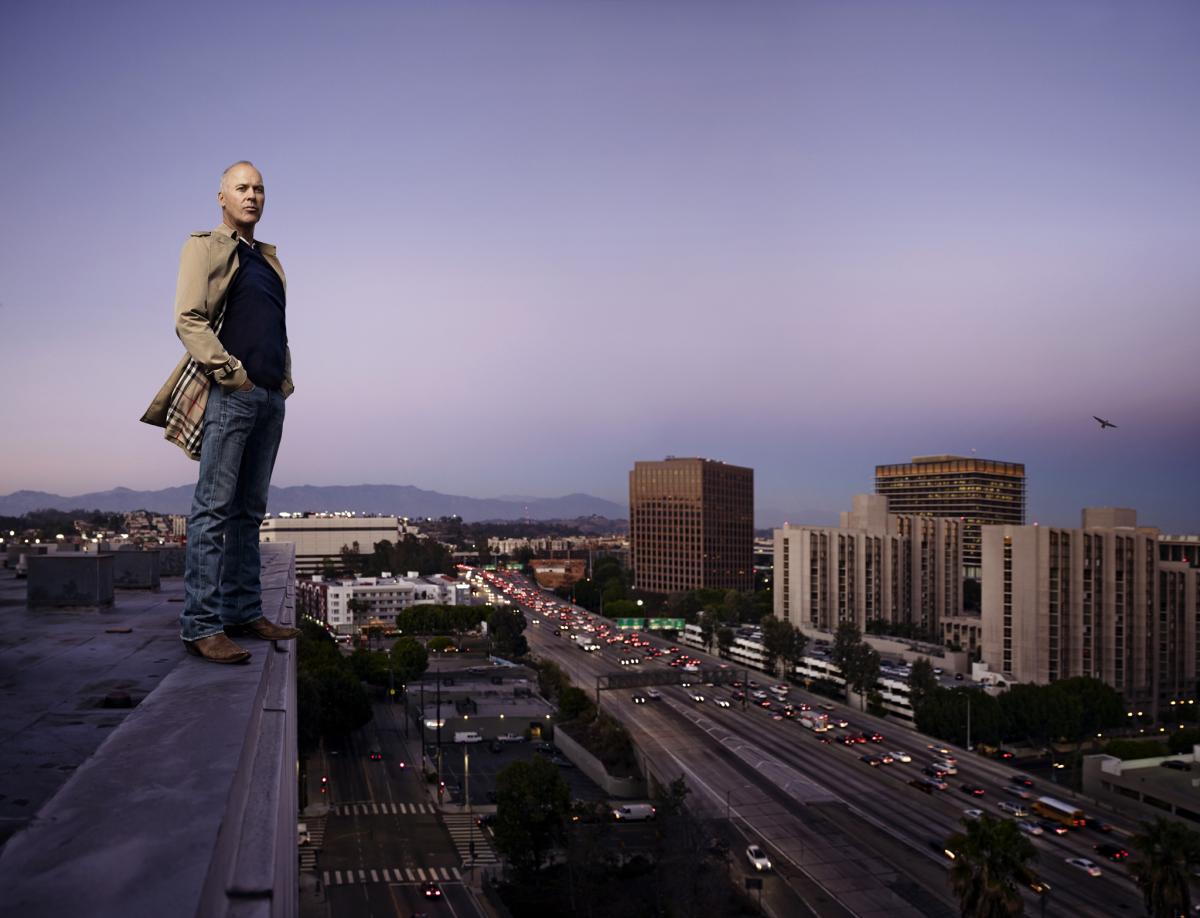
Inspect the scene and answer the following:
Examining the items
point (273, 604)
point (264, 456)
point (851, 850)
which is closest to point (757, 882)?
point (851, 850)

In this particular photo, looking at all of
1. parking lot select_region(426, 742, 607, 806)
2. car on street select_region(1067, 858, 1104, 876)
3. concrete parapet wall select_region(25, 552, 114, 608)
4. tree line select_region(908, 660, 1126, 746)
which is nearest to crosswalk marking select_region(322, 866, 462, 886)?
parking lot select_region(426, 742, 607, 806)

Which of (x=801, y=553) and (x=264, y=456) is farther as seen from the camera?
(x=801, y=553)

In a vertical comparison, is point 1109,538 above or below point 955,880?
above

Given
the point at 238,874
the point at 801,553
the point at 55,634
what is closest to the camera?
the point at 238,874

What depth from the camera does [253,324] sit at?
3.46 m

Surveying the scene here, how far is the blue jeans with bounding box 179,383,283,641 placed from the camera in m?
3.31

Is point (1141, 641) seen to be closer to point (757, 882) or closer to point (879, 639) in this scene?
point (879, 639)

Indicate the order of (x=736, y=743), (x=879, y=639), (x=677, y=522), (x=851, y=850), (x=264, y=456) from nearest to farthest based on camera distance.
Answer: (x=264, y=456)
(x=851, y=850)
(x=736, y=743)
(x=879, y=639)
(x=677, y=522)

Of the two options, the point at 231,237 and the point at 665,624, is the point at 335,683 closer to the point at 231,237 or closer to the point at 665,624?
the point at 231,237

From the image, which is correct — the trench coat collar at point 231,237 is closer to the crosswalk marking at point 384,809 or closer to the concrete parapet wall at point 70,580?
the concrete parapet wall at point 70,580

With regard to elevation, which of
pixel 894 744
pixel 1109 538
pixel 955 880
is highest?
pixel 1109 538

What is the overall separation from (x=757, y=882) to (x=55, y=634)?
67.9 feet

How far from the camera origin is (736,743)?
35688mm

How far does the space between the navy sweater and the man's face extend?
4.0 inches
